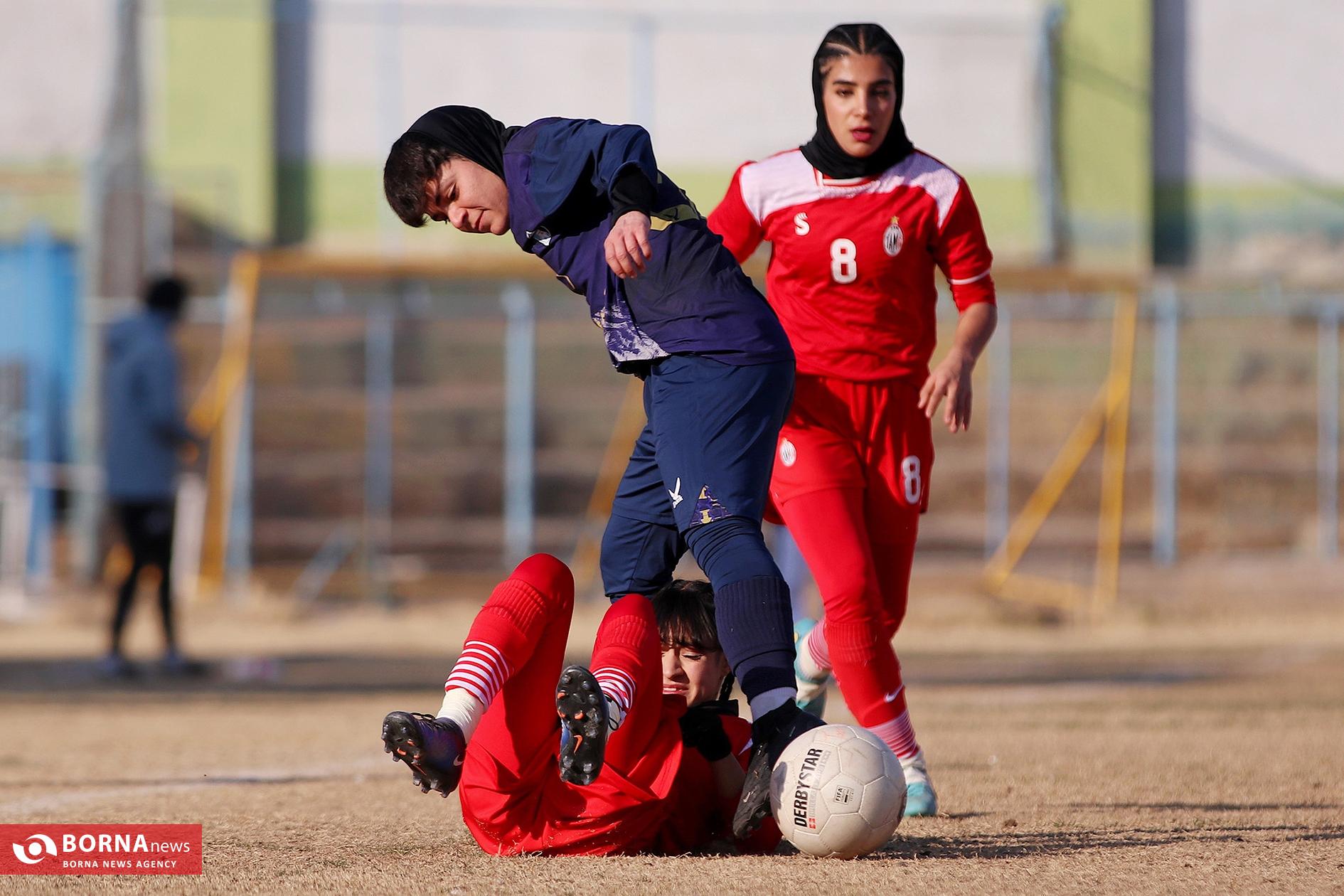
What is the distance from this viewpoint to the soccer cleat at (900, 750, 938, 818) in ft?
13.5

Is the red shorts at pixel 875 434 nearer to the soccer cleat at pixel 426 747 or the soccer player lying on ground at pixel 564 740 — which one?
the soccer player lying on ground at pixel 564 740

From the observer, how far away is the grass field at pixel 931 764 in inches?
120

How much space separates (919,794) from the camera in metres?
4.14

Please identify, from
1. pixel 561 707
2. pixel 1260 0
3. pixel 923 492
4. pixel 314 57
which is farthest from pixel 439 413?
pixel 561 707

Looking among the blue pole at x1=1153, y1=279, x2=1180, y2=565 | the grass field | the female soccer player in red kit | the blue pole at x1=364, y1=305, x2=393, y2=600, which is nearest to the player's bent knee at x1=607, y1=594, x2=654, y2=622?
the grass field

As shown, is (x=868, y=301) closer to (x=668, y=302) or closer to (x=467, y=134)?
(x=668, y=302)

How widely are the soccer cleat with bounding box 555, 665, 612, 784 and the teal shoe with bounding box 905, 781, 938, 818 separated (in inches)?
55.6

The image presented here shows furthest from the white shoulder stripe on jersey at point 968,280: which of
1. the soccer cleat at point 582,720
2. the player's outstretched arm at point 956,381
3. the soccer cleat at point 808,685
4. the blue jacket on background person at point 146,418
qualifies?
the blue jacket on background person at point 146,418

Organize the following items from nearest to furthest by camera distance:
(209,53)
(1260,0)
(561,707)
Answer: (561,707)
(209,53)
(1260,0)

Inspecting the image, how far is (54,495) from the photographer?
14242 mm

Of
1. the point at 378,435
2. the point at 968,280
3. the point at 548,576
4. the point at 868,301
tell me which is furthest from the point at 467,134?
the point at 378,435

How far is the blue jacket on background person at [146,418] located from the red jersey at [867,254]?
18.7ft

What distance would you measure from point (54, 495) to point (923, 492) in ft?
37.2

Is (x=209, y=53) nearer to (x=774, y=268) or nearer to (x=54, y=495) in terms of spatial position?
A: (x=54, y=495)
